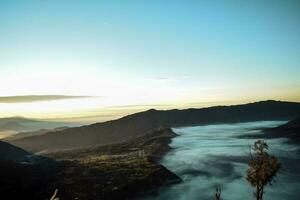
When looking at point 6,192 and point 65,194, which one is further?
point 65,194

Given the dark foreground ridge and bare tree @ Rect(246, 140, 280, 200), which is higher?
bare tree @ Rect(246, 140, 280, 200)

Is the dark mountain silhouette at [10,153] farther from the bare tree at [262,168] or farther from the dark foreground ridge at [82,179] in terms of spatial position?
the bare tree at [262,168]

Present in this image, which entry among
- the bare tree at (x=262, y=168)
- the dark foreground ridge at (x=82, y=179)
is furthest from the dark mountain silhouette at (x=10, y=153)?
the bare tree at (x=262, y=168)

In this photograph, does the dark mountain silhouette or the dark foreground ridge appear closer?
the dark foreground ridge

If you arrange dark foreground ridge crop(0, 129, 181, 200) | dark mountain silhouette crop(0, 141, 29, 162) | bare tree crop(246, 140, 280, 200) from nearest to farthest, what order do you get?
bare tree crop(246, 140, 280, 200) < dark foreground ridge crop(0, 129, 181, 200) < dark mountain silhouette crop(0, 141, 29, 162)

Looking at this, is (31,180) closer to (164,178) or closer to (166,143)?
(164,178)

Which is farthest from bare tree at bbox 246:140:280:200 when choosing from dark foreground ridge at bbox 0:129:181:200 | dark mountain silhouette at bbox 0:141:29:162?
dark mountain silhouette at bbox 0:141:29:162

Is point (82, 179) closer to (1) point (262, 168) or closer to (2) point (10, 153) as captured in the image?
(2) point (10, 153)

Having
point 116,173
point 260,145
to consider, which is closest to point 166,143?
point 116,173

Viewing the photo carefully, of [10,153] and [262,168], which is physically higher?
[262,168]

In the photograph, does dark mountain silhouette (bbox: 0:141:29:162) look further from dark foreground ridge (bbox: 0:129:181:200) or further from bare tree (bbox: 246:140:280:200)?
bare tree (bbox: 246:140:280:200)

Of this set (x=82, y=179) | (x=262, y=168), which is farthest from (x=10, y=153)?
(x=262, y=168)
